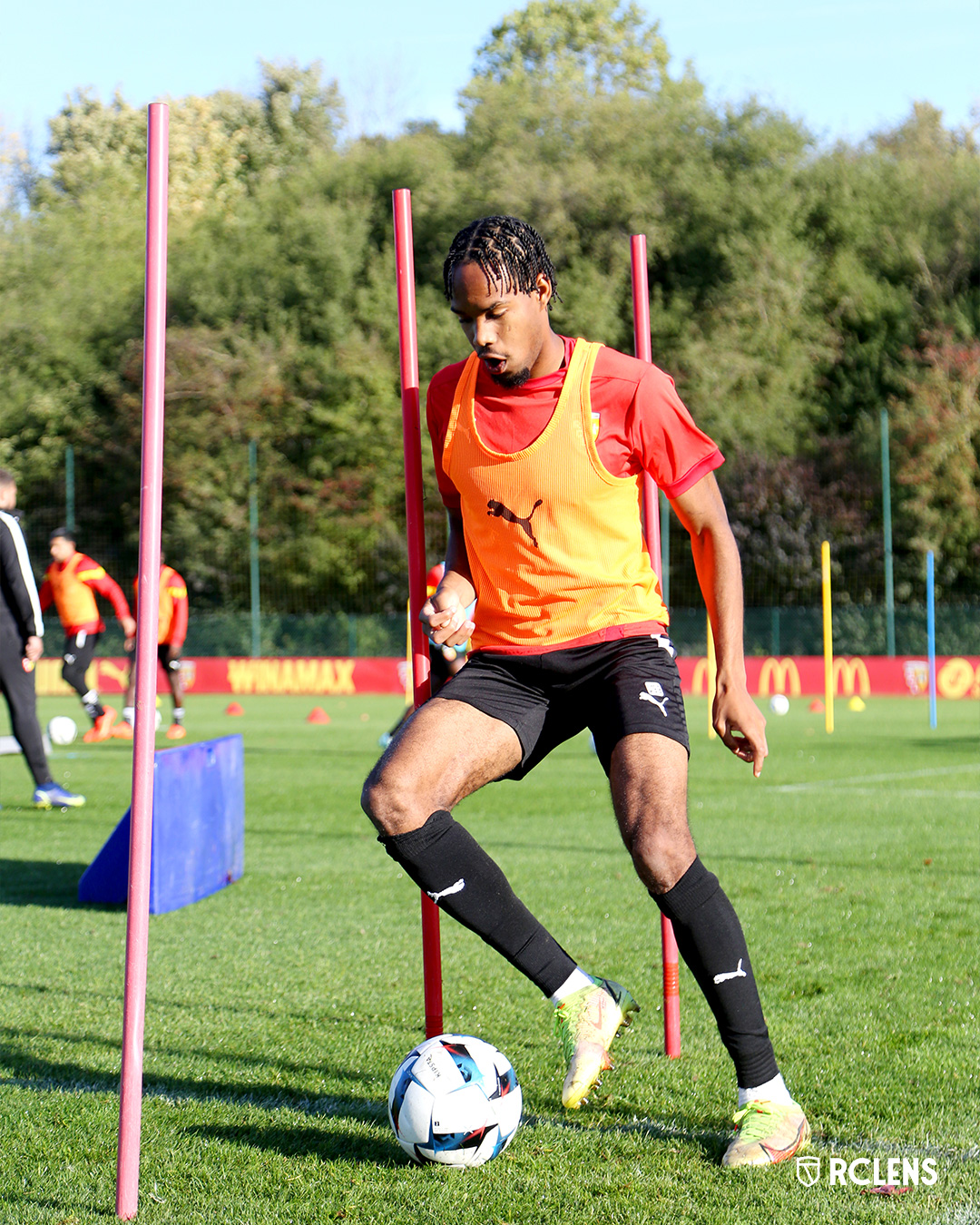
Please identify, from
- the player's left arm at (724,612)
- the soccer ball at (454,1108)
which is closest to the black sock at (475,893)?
the soccer ball at (454,1108)

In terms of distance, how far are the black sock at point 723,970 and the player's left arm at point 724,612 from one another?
0.33 metres

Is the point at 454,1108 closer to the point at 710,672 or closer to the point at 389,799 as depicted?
the point at 389,799

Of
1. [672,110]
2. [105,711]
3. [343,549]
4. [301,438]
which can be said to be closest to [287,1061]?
[105,711]

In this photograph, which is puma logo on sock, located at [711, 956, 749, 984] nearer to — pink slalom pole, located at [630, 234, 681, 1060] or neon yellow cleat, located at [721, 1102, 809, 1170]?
neon yellow cleat, located at [721, 1102, 809, 1170]

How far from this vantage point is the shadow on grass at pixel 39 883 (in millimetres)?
6512

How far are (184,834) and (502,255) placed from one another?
3822 millimetres

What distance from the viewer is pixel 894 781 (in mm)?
11195

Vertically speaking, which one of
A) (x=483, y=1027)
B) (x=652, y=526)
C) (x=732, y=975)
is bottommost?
(x=483, y=1027)

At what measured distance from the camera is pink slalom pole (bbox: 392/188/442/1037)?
3525mm

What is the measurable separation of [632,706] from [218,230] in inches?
1670

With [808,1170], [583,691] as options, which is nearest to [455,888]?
[583,691]

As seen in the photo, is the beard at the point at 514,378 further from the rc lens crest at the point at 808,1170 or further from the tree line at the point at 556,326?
the tree line at the point at 556,326

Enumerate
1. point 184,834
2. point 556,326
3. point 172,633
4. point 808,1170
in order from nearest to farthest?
point 808,1170, point 184,834, point 172,633, point 556,326

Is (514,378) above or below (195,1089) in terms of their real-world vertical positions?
above
